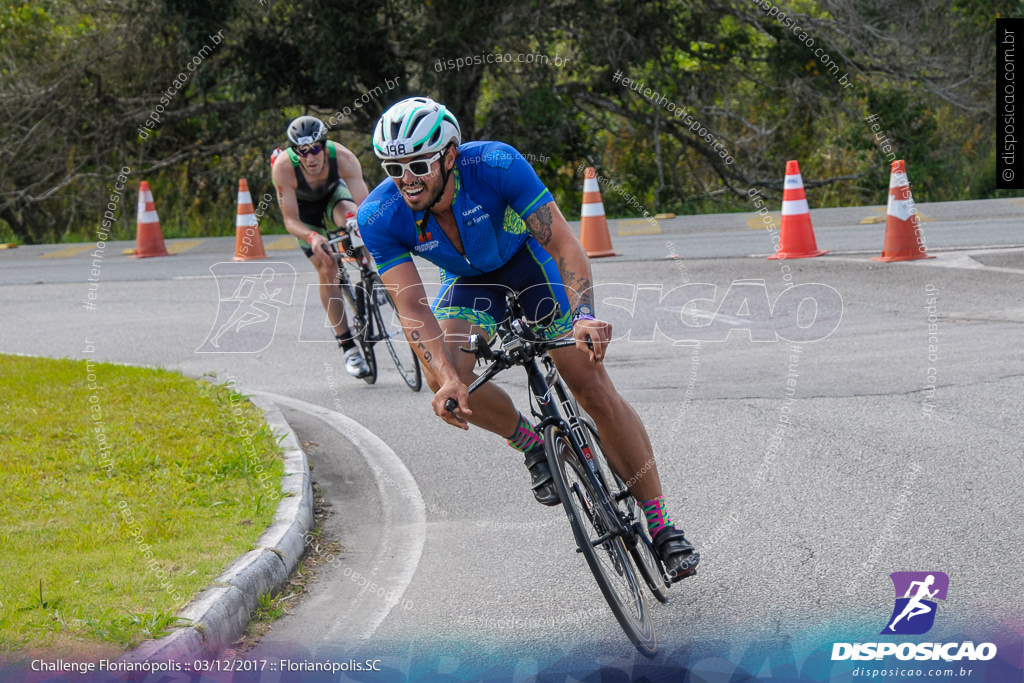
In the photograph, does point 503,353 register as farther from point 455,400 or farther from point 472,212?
point 472,212

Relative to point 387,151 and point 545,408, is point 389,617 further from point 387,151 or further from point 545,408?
point 387,151

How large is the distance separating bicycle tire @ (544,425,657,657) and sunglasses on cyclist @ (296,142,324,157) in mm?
5070

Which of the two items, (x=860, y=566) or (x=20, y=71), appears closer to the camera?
(x=860, y=566)

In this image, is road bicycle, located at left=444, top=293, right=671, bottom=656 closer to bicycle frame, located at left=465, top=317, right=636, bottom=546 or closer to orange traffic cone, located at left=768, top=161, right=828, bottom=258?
bicycle frame, located at left=465, top=317, right=636, bottom=546

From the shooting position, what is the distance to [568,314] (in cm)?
484

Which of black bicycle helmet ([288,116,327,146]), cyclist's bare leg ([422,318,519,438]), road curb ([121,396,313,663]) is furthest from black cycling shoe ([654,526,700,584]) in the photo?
black bicycle helmet ([288,116,327,146])

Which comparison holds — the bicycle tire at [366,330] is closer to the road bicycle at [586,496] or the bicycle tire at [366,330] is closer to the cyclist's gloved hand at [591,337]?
the road bicycle at [586,496]

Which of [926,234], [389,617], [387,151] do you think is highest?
[387,151]

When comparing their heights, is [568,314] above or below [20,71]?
below

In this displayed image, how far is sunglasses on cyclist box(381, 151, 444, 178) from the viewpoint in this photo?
→ 448 cm

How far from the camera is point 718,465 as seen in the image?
6418 millimetres

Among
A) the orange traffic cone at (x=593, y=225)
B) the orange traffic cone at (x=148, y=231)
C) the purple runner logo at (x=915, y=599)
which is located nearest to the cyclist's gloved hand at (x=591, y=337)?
the purple runner logo at (x=915, y=599)

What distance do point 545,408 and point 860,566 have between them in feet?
5.02

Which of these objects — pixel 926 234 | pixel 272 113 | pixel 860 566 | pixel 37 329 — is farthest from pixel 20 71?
pixel 860 566
